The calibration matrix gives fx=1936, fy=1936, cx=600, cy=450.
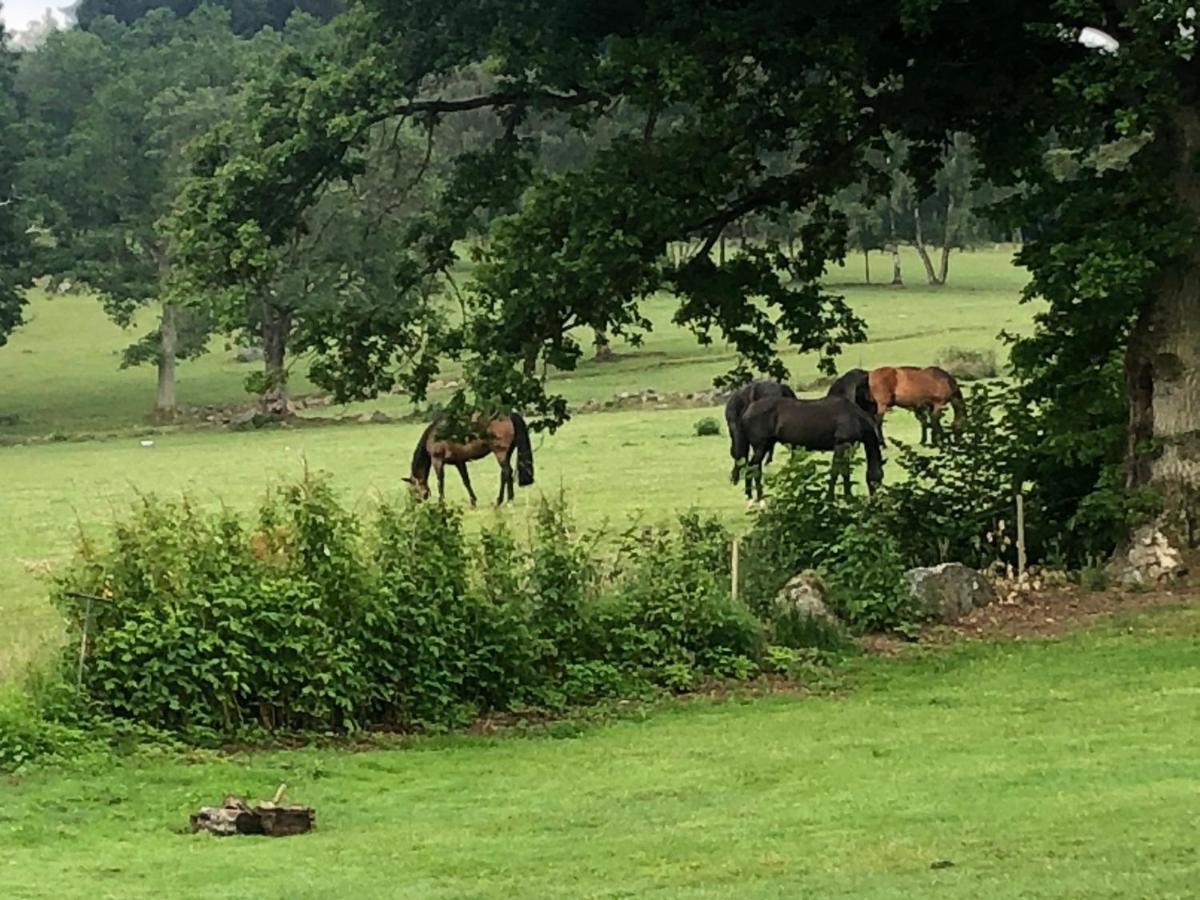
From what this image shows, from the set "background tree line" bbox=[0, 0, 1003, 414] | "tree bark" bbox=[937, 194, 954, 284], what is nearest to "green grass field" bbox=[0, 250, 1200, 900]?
"background tree line" bbox=[0, 0, 1003, 414]

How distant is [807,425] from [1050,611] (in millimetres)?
12125

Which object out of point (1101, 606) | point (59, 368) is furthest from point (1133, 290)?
point (59, 368)

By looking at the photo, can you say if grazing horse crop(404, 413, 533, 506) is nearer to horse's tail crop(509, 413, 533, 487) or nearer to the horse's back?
horse's tail crop(509, 413, 533, 487)

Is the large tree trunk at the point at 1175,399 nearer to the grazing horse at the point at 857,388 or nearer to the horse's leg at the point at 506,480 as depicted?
the horse's leg at the point at 506,480

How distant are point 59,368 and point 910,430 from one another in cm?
4480

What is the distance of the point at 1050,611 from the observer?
17406 mm

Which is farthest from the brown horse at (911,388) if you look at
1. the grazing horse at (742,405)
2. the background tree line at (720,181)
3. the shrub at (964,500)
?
the shrub at (964,500)

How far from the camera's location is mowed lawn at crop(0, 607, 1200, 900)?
7973mm

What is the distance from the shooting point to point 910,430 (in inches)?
1578

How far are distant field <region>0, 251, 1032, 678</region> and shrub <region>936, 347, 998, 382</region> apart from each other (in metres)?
2.56

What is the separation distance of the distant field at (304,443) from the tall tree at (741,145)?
96.4 inches

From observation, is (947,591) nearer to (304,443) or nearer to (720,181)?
(720,181)

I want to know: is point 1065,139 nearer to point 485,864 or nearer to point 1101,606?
point 1101,606

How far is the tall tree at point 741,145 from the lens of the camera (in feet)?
57.4
